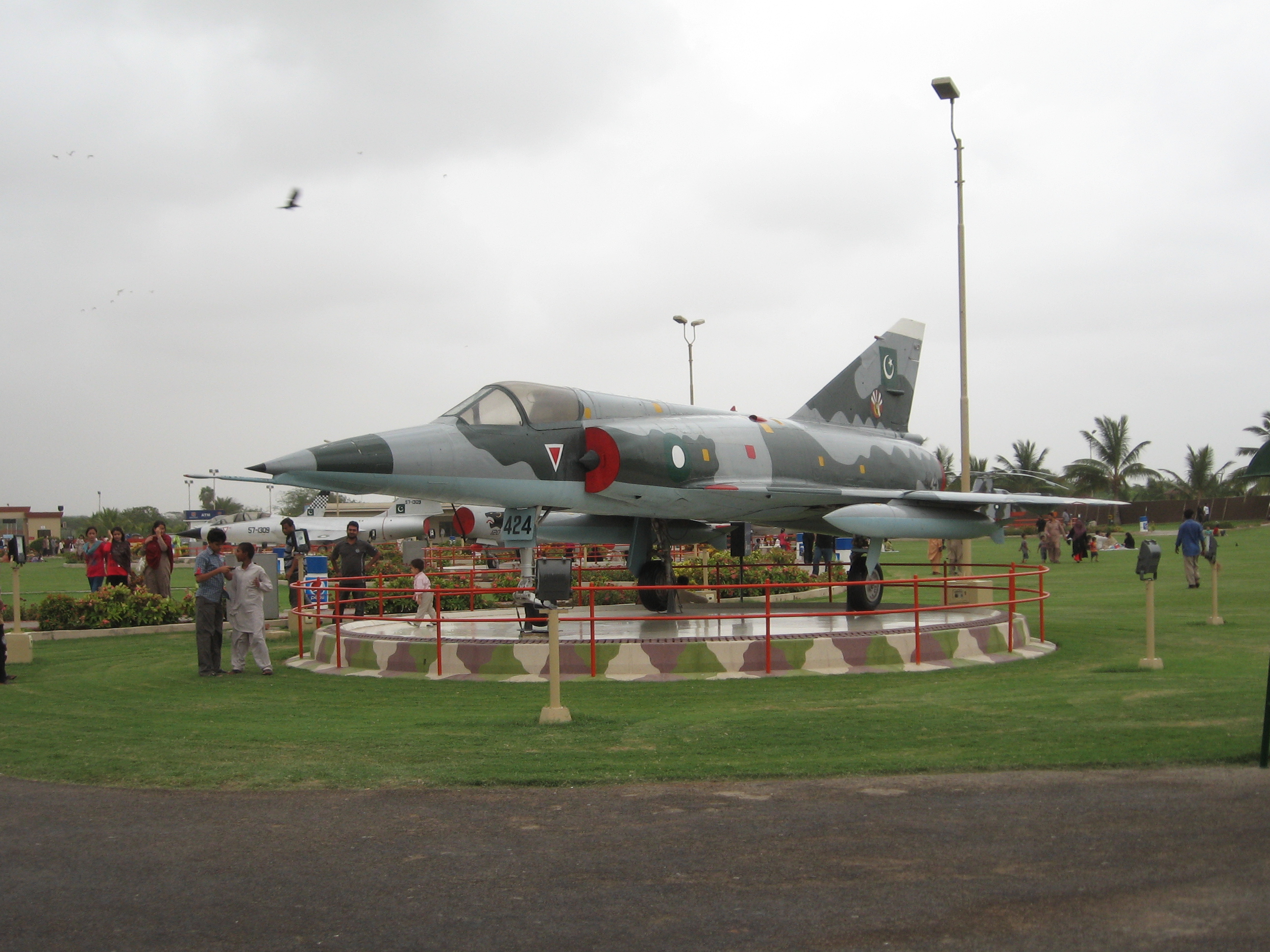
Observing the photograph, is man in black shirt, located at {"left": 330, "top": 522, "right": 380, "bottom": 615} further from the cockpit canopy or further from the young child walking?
the cockpit canopy

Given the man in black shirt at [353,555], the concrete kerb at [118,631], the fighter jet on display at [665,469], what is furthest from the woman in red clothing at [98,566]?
the fighter jet on display at [665,469]

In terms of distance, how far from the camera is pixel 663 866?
5.20 meters

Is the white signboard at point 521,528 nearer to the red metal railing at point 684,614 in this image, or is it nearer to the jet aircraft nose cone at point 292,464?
the red metal railing at point 684,614

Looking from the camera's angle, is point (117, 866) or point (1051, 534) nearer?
point (117, 866)

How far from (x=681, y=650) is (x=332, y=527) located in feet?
124

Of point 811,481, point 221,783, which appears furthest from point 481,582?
point 221,783

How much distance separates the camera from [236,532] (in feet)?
152

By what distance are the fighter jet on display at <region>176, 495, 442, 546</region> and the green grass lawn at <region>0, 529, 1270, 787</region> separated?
1275 inches

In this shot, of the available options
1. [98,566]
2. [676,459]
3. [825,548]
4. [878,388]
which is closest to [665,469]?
[676,459]

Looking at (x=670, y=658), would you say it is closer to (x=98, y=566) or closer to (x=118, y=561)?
(x=118, y=561)

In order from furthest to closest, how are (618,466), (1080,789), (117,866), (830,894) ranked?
(618,466), (1080,789), (117,866), (830,894)

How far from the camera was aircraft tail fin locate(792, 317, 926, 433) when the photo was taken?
18.9 meters

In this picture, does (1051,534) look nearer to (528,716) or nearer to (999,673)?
(999,673)

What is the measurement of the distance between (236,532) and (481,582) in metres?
23.9
